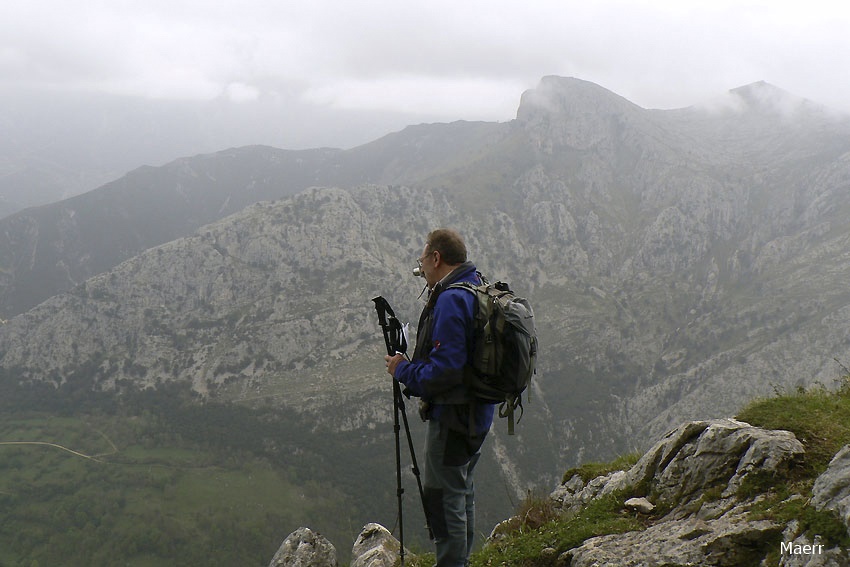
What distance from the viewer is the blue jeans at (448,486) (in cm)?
655

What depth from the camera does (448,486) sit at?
6.70 metres

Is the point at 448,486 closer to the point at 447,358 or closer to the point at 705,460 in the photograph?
the point at 447,358

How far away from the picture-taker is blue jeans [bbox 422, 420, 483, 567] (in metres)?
6.55

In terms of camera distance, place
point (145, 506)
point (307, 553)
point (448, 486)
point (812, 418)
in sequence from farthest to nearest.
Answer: point (145, 506) < point (307, 553) < point (812, 418) < point (448, 486)

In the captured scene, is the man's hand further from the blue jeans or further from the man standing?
the blue jeans

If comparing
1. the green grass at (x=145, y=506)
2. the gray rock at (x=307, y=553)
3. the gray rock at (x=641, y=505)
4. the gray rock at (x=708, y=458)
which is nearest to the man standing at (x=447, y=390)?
the gray rock at (x=641, y=505)

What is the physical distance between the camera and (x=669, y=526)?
706 centimetres

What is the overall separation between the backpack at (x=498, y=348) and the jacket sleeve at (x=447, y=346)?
0.54 feet

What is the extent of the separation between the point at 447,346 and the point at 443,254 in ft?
4.67

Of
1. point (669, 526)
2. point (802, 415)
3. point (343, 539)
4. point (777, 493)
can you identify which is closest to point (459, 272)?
point (669, 526)

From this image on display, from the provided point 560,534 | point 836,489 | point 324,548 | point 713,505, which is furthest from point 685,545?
point 324,548

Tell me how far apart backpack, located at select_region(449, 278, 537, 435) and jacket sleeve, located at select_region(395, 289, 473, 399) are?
0.54ft

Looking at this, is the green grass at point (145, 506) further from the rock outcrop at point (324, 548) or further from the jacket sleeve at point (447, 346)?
the jacket sleeve at point (447, 346)

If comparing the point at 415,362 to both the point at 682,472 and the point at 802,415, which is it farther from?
the point at 802,415
